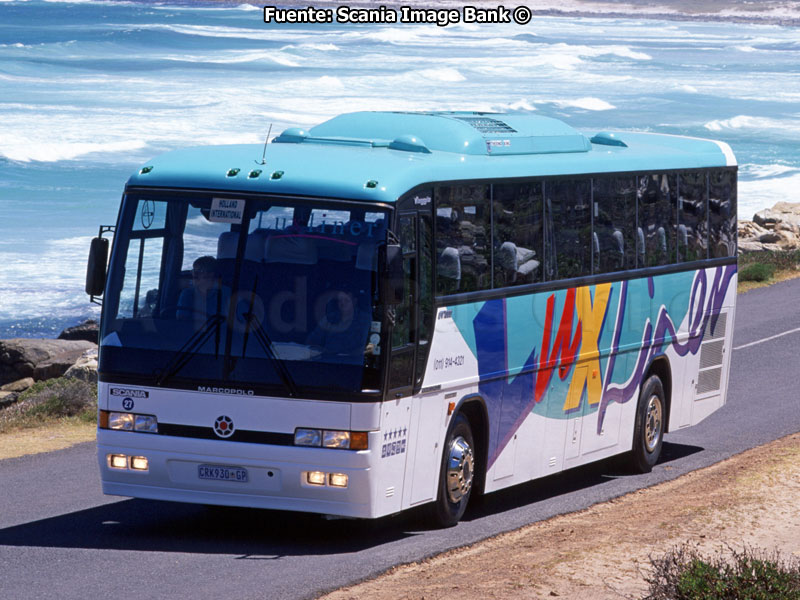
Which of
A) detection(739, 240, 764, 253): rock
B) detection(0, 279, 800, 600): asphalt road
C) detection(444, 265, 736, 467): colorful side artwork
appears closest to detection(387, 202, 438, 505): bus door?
detection(444, 265, 736, 467): colorful side artwork

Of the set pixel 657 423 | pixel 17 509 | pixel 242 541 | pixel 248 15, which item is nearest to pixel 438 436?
pixel 242 541

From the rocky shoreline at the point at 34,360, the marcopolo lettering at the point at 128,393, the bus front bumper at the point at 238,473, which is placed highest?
the marcopolo lettering at the point at 128,393

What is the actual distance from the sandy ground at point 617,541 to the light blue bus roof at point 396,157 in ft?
8.83

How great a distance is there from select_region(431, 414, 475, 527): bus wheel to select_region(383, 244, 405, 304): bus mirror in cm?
172

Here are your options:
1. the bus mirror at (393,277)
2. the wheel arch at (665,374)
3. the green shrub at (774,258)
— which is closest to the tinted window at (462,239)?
the bus mirror at (393,277)

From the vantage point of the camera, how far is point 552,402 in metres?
13.3

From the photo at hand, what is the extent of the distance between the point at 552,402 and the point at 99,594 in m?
5.23

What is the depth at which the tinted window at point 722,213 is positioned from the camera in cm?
1606

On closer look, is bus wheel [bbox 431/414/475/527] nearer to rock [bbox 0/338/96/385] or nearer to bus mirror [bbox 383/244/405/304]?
bus mirror [bbox 383/244/405/304]

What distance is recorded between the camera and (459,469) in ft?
38.9

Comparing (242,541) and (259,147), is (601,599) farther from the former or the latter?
(259,147)

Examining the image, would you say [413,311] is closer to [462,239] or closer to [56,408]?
[462,239]

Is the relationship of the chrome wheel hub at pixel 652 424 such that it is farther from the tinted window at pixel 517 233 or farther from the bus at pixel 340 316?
the tinted window at pixel 517 233

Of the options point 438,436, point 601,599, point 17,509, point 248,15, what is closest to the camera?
point 601,599
